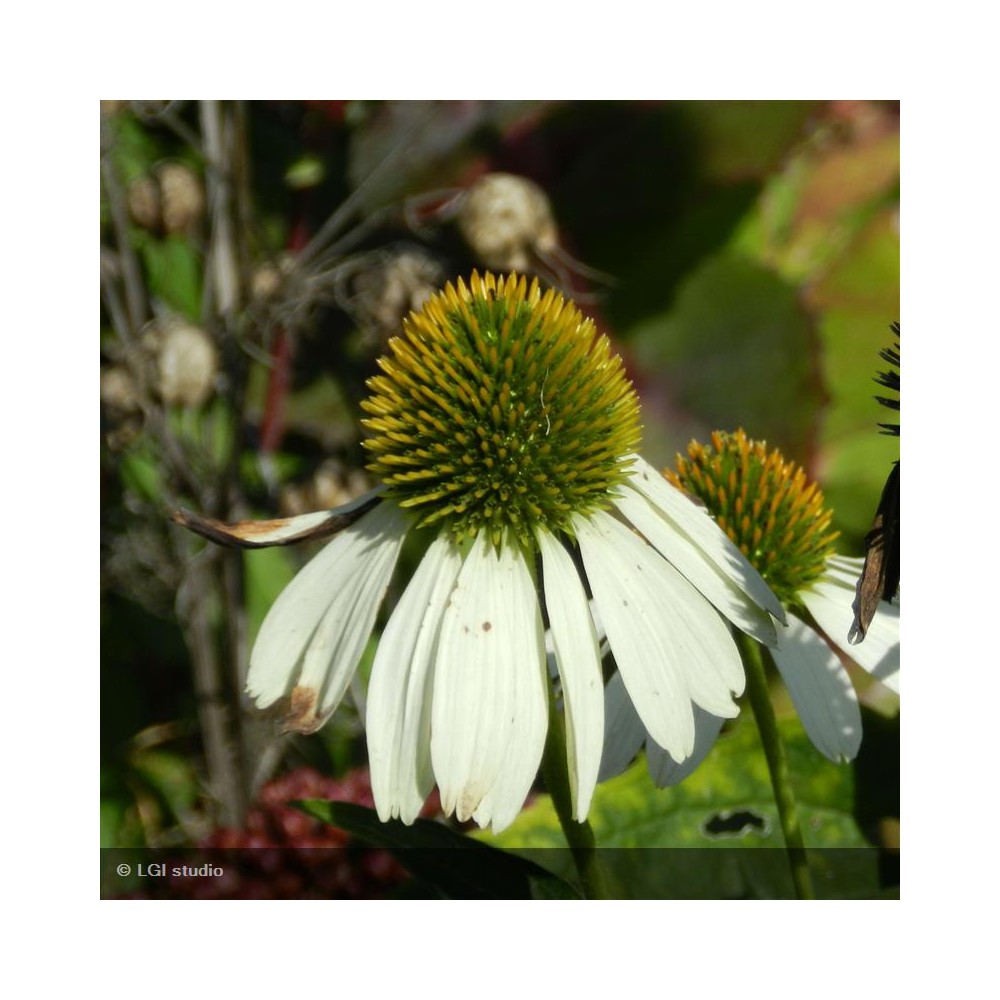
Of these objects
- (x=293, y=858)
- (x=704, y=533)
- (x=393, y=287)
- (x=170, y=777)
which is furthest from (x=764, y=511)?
(x=170, y=777)

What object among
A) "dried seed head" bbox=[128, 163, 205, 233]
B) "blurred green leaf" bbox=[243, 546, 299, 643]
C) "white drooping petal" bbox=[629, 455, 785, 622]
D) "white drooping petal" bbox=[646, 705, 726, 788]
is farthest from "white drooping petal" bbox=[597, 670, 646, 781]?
"dried seed head" bbox=[128, 163, 205, 233]

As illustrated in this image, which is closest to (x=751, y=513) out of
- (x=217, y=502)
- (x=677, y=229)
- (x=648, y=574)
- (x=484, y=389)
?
(x=648, y=574)

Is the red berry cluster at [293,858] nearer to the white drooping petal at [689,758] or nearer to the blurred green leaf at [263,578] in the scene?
the blurred green leaf at [263,578]

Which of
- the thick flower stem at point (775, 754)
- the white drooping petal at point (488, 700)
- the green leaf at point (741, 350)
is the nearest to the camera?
the white drooping petal at point (488, 700)

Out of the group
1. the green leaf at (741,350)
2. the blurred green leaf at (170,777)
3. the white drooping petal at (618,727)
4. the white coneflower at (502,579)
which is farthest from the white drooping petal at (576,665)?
the blurred green leaf at (170,777)

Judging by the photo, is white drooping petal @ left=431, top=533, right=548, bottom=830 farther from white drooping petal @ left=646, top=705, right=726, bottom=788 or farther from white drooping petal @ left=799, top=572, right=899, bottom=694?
white drooping petal @ left=799, top=572, right=899, bottom=694
